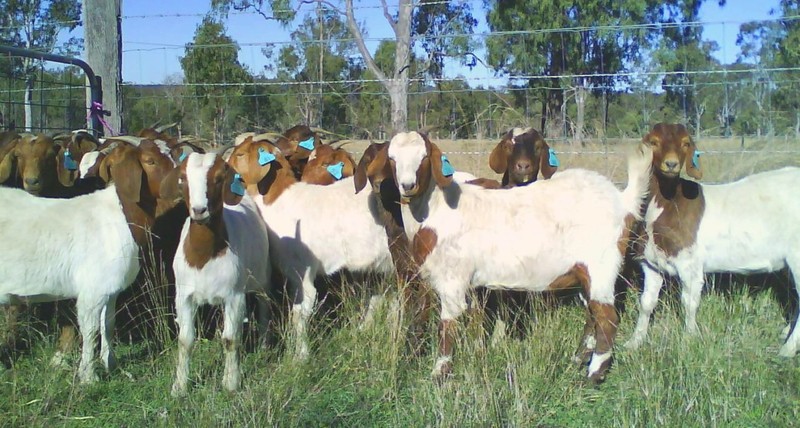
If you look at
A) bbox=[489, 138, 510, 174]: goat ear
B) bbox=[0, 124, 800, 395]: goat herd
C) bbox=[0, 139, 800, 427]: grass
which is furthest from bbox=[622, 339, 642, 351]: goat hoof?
bbox=[489, 138, 510, 174]: goat ear

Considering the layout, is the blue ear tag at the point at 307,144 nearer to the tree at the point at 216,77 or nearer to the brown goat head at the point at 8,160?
the brown goat head at the point at 8,160

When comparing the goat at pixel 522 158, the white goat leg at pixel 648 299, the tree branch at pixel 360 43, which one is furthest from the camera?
the tree branch at pixel 360 43

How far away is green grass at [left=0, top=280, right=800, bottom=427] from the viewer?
191 inches

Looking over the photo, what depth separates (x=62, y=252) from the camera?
5.56 m

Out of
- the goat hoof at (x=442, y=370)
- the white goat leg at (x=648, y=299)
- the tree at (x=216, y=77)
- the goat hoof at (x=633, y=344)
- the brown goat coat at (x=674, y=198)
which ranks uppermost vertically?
the tree at (x=216, y=77)

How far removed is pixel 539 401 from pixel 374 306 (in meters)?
1.84

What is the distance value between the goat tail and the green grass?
0.98 metres

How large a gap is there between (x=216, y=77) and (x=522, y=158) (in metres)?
8.70

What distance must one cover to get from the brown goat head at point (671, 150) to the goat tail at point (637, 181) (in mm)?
735

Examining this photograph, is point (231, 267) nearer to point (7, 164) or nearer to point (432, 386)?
point (432, 386)

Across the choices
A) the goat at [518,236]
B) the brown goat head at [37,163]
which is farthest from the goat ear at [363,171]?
the brown goat head at [37,163]

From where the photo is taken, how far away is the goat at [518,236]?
222 inches

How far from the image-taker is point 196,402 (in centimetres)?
507

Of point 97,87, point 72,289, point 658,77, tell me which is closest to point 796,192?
point 658,77
